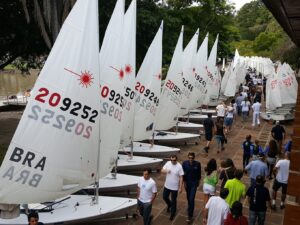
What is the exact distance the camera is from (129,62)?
998 centimetres

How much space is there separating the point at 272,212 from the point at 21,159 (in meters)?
5.71

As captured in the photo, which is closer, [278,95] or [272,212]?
[272,212]

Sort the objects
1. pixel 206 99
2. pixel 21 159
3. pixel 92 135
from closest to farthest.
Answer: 1. pixel 21 159
2. pixel 92 135
3. pixel 206 99

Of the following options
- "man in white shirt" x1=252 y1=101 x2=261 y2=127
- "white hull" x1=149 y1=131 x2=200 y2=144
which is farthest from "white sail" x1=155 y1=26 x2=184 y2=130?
"man in white shirt" x1=252 y1=101 x2=261 y2=127

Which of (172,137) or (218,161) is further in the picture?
(172,137)

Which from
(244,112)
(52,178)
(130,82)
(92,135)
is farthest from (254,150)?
(244,112)

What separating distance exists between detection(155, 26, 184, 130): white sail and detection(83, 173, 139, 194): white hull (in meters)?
4.68

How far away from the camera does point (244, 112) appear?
19516 mm

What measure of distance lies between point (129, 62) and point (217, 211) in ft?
16.6

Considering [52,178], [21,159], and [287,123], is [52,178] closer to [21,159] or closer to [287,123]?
[21,159]

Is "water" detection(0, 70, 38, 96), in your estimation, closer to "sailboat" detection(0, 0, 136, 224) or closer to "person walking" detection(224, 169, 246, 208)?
"sailboat" detection(0, 0, 136, 224)

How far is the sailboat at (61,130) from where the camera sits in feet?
21.2

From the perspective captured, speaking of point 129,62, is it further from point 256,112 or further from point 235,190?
point 256,112

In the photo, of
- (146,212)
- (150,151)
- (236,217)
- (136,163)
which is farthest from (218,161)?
(236,217)
